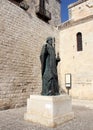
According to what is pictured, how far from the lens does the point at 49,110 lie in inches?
179

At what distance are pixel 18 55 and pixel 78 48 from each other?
173 inches

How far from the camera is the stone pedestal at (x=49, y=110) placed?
14.8ft

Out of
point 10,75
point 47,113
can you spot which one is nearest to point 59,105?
point 47,113

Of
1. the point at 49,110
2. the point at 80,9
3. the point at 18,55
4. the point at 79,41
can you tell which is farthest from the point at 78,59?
the point at 49,110

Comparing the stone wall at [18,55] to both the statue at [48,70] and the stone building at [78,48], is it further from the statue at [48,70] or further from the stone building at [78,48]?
the statue at [48,70]

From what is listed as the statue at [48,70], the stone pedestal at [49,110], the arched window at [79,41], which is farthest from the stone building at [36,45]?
the statue at [48,70]

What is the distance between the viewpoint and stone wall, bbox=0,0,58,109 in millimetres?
7695

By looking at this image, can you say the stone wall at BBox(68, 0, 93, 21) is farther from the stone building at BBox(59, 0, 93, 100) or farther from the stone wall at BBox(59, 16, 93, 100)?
the stone wall at BBox(59, 16, 93, 100)

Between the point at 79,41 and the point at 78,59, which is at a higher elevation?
the point at 79,41

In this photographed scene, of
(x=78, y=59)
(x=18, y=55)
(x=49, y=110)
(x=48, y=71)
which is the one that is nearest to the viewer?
(x=49, y=110)

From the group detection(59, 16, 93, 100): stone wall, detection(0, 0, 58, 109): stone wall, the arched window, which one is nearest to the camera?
detection(0, 0, 58, 109): stone wall

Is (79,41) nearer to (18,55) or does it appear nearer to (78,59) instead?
(78,59)

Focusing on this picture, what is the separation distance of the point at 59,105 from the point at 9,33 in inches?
187

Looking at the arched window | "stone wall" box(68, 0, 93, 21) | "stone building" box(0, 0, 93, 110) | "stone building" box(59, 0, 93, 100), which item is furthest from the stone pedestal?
"stone wall" box(68, 0, 93, 21)
